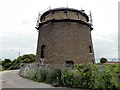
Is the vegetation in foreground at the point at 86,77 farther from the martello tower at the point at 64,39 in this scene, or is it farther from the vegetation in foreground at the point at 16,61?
the vegetation in foreground at the point at 16,61

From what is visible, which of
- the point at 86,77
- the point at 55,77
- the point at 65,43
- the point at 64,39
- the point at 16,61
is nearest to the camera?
the point at 86,77

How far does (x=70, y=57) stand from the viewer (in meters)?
16.1

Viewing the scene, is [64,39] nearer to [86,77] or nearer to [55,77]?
[55,77]

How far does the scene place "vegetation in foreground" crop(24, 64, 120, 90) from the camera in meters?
7.84

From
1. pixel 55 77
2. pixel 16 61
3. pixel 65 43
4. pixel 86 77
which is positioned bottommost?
pixel 16 61

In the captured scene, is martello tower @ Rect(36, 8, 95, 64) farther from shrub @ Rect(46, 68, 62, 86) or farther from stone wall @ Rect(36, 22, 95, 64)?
shrub @ Rect(46, 68, 62, 86)

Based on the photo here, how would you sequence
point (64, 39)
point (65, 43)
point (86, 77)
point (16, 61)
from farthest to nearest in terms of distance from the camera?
1. point (16, 61)
2. point (64, 39)
3. point (65, 43)
4. point (86, 77)

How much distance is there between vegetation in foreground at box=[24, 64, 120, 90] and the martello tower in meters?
5.68

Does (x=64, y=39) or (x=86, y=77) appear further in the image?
(x=64, y=39)

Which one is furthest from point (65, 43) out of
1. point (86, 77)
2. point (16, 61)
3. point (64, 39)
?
point (16, 61)

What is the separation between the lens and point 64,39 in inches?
656

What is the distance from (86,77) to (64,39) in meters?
8.81

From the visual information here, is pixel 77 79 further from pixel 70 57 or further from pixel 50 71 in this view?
pixel 70 57

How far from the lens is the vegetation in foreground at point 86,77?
784 centimetres
